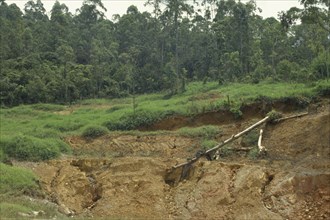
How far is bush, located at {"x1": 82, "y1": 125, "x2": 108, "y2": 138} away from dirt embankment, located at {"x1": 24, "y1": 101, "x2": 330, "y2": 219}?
2.85m

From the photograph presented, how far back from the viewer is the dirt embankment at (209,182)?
1339 centimetres

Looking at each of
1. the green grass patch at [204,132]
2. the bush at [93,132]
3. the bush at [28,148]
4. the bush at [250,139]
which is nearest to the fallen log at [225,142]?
the bush at [250,139]

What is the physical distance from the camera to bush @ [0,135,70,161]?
18.3 meters

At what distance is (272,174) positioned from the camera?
14727mm

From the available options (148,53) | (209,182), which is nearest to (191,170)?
(209,182)

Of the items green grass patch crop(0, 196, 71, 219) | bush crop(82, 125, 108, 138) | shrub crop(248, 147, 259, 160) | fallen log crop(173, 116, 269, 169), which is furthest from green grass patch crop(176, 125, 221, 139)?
green grass patch crop(0, 196, 71, 219)

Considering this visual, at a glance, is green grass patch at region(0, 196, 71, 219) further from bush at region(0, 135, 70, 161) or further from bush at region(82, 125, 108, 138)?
bush at region(82, 125, 108, 138)

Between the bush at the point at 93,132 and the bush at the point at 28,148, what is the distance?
2.90m

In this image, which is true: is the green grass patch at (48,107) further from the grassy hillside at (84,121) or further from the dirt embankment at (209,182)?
the dirt embankment at (209,182)

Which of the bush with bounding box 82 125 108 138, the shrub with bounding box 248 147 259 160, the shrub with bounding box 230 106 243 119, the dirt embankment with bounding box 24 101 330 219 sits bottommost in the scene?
the dirt embankment with bounding box 24 101 330 219

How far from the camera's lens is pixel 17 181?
1483cm

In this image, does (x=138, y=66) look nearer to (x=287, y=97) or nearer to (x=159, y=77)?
(x=159, y=77)

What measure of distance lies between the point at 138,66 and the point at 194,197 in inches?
1359

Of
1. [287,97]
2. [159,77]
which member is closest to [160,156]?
[287,97]
